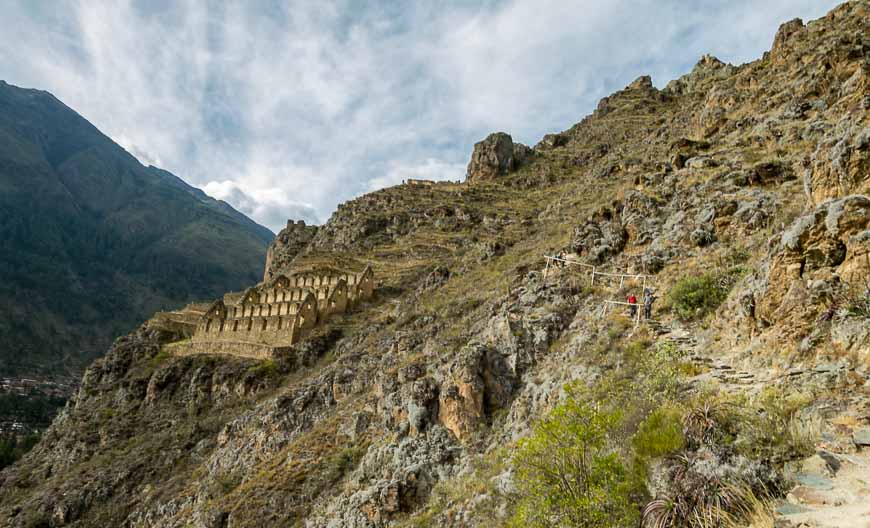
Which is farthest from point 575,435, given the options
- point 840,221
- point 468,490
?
point 840,221

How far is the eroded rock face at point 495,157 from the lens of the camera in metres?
84.4

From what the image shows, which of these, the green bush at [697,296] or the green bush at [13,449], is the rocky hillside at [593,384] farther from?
the green bush at [13,449]

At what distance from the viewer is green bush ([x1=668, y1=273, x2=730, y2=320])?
13.8m

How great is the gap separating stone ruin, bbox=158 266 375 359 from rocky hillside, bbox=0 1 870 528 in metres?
1.92

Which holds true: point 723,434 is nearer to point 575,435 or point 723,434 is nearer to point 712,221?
point 575,435

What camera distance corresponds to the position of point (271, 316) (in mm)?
40375

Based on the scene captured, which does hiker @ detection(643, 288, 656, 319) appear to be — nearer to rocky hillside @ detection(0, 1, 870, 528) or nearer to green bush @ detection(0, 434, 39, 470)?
rocky hillside @ detection(0, 1, 870, 528)

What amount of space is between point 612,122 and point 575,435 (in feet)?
293

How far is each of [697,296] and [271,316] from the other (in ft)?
113

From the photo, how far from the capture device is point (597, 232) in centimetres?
2439

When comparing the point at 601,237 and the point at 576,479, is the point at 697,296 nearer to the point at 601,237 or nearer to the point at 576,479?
the point at 576,479

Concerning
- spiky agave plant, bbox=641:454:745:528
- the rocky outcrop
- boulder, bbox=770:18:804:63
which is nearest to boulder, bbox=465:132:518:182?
the rocky outcrop

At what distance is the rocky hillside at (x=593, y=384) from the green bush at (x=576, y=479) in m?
0.05

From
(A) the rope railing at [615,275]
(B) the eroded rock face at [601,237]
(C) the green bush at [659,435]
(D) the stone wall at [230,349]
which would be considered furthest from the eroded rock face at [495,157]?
(C) the green bush at [659,435]
